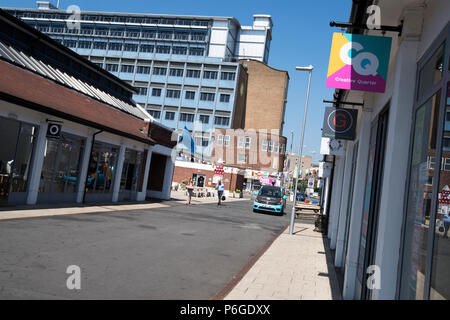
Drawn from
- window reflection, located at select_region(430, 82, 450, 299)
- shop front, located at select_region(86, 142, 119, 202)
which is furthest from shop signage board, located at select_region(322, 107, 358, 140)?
shop front, located at select_region(86, 142, 119, 202)

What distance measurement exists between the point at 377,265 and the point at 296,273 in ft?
15.4

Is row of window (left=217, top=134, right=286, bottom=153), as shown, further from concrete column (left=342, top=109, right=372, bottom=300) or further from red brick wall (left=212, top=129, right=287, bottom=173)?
concrete column (left=342, top=109, right=372, bottom=300)

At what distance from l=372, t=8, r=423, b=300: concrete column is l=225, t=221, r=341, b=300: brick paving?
8.38 ft

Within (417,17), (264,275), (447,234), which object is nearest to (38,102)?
(264,275)

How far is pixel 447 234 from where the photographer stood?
10.3 feet

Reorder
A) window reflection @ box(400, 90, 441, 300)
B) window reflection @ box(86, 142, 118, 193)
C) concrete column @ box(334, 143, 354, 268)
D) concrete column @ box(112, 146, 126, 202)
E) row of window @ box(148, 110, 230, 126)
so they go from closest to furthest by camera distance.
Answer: window reflection @ box(400, 90, 441, 300), concrete column @ box(334, 143, 354, 268), window reflection @ box(86, 142, 118, 193), concrete column @ box(112, 146, 126, 202), row of window @ box(148, 110, 230, 126)

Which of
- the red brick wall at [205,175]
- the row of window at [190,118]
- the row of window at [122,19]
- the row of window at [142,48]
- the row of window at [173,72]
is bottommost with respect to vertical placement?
the red brick wall at [205,175]

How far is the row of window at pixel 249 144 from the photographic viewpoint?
76.0 metres

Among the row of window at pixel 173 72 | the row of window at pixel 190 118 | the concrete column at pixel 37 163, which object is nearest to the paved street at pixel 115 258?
the concrete column at pixel 37 163

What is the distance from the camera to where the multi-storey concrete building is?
77688 mm

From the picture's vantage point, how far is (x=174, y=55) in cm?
8150

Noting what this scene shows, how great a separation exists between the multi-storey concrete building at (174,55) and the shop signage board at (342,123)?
6660 cm

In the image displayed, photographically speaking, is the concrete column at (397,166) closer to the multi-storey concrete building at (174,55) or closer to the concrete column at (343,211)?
the concrete column at (343,211)

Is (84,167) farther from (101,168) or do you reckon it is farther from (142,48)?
(142,48)
